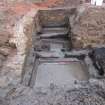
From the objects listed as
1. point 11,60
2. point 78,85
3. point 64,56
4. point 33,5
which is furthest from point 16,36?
point 33,5

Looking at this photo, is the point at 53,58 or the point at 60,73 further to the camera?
the point at 53,58

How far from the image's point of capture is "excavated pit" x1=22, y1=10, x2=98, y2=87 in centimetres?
420

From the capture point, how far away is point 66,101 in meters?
3.27

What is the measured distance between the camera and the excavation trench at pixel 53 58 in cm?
420

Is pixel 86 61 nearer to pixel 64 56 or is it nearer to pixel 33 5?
pixel 64 56

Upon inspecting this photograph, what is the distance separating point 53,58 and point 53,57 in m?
0.04

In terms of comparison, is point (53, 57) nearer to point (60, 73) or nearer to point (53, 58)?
point (53, 58)

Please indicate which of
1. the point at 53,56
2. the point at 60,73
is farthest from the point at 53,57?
the point at 60,73

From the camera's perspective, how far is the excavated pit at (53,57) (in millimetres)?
4203

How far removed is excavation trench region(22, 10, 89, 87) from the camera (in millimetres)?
4199

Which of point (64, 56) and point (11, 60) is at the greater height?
point (11, 60)

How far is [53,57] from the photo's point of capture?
16.5 ft

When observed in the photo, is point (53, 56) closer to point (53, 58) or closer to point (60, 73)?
point (53, 58)

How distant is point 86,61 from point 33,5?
4022 mm
